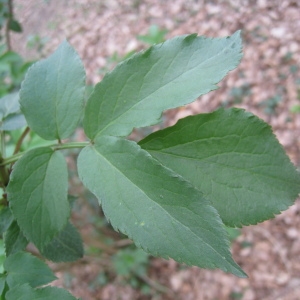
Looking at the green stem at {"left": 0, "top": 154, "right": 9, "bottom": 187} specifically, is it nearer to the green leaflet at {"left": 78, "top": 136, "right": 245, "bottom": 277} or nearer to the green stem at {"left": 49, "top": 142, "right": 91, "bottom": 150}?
the green stem at {"left": 49, "top": 142, "right": 91, "bottom": 150}

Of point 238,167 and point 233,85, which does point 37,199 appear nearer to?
point 238,167

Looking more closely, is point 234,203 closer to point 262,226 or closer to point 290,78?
point 262,226

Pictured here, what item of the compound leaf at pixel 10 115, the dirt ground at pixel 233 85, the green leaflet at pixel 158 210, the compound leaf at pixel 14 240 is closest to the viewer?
the green leaflet at pixel 158 210

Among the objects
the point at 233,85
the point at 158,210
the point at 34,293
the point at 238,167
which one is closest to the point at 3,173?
the point at 34,293

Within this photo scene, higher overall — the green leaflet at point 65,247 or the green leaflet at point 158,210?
the green leaflet at point 158,210

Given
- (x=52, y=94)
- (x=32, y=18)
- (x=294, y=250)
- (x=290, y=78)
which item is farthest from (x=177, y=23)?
(x=52, y=94)

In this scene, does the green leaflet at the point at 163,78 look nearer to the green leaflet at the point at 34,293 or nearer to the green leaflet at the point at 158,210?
the green leaflet at the point at 158,210

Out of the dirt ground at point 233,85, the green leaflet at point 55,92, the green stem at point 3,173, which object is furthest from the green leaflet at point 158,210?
the dirt ground at point 233,85
